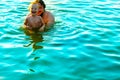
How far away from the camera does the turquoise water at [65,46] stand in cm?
738

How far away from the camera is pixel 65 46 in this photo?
8938 millimetres

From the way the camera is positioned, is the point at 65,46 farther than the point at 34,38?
No

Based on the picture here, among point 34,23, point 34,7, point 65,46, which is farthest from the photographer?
point 34,23

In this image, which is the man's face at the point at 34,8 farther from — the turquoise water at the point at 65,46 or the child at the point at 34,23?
the turquoise water at the point at 65,46

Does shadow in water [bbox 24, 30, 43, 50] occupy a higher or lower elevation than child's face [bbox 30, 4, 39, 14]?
lower

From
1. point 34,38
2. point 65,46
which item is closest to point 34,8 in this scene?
point 34,38

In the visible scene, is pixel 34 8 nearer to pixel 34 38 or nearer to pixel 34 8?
pixel 34 8

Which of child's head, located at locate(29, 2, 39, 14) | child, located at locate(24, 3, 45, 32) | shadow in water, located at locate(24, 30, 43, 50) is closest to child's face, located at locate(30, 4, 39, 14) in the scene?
child's head, located at locate(29, 2, 39, 14)

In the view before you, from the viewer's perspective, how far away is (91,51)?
8625mm

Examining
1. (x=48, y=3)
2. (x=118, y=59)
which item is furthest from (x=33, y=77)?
(x=48, y=3)

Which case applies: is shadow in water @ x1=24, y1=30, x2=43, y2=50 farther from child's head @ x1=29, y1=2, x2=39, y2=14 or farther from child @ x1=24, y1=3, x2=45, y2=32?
child's head @ x1=29, y1=2, x2=39, y2=14

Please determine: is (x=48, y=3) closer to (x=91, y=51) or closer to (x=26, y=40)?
(x=26, y=40)

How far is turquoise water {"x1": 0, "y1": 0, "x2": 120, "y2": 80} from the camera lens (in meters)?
7.38

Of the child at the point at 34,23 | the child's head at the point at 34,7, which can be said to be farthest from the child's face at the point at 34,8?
the child at the point at 34,23
